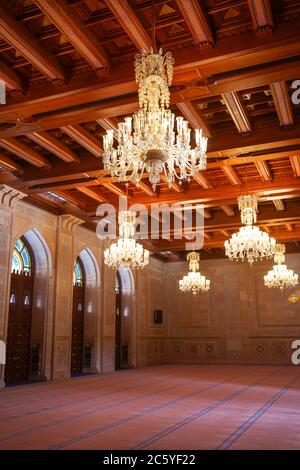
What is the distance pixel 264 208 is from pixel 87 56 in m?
7.95

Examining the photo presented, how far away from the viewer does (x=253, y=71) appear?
5383 mm

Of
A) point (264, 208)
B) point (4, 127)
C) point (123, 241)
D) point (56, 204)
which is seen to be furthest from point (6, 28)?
point (264, 208)

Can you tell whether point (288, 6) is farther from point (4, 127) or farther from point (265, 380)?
point (265, 380)

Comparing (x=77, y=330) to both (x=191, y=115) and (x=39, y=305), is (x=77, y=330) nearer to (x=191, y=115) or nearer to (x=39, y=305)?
(x=39, y=305)

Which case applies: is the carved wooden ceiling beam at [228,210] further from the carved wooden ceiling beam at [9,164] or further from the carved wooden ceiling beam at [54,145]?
the carved wooden ceiling beam at [9,164]

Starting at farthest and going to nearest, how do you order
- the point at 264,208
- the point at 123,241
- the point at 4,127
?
the point at 264,208, the point at 123,241, the point at 4,127

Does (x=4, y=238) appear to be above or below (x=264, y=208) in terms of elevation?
below

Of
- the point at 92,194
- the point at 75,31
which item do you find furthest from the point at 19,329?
the point at 75,31

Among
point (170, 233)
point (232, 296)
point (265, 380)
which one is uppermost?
point (170, 233)

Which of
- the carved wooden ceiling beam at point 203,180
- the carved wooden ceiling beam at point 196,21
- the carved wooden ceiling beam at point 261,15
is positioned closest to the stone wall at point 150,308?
the carved wooden ceiling beam at point 203,180

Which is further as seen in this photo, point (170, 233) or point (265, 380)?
point (170, 233)

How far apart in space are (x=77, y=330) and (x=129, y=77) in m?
8.64

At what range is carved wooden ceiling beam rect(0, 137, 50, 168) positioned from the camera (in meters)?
7.63

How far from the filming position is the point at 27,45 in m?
5.05
